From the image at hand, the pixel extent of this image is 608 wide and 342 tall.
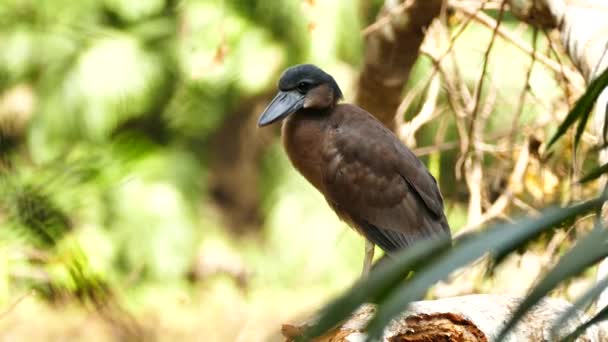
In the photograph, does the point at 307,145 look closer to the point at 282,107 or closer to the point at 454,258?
the point at 282,107

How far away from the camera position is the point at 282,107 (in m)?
2.16

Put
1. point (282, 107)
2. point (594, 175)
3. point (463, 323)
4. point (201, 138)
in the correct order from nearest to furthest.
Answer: point (594, 175)
point (463, 323)
point (282, 107)
point (201, 138)

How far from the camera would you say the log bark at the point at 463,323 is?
1.38 m

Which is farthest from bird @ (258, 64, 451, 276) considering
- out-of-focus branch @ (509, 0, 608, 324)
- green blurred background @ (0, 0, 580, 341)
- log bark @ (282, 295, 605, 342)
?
green blurred background @ (0, 0, 580, 341)

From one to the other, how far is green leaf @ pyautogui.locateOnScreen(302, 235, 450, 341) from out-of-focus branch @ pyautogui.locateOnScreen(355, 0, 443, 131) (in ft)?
5.47

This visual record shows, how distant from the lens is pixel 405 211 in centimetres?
216

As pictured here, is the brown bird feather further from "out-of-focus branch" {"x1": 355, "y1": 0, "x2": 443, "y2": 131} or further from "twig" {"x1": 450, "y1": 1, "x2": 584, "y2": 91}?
"twig" {"x1": 450, "y1": 1, "x2": 584, "y2": 91}

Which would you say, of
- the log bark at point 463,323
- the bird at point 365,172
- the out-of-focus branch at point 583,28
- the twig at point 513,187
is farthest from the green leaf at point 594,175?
the twig at point 513,187

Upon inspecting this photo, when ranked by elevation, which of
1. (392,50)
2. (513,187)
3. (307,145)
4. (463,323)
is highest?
(392,50)

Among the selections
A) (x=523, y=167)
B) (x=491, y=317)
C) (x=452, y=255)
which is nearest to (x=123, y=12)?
(x=523, y=167)

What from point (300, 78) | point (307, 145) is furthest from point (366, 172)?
point (300, 78)

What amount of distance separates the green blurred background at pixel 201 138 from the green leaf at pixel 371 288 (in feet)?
8.36

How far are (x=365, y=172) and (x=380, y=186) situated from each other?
5 cm

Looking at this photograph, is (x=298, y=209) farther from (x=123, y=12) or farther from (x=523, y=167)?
(x=523, y=167)
